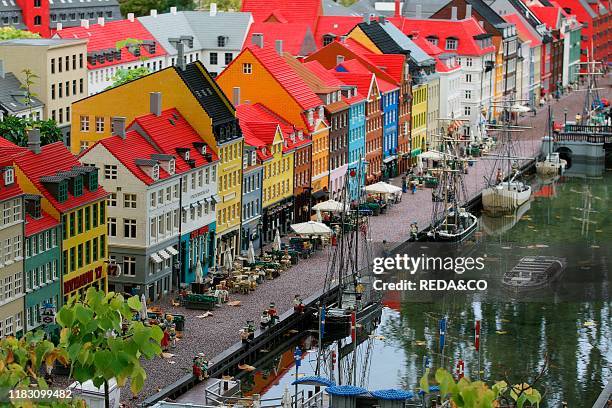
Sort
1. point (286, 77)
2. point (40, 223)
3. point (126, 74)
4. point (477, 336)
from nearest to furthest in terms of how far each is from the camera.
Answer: point (40, 223) → point (477, 336) → point (286, 77) → point (126, 74)

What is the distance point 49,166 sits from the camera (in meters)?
76.7

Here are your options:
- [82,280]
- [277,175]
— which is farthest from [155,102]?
[82,280]

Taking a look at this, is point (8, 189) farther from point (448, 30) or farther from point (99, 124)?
point (448, 30)

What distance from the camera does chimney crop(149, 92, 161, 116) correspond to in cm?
8979

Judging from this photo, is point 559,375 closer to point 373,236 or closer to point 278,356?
point 278,356

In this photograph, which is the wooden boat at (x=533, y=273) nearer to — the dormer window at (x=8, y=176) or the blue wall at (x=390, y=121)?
the dormer window at (x=8, y=176)

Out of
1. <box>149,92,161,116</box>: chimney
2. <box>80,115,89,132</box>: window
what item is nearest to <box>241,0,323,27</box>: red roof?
<box>80,115,89,132</box>: window

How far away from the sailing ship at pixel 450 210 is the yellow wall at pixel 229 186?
14.7 meters

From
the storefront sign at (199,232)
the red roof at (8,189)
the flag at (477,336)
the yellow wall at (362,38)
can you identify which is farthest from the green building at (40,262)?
the yellow wall at (362,38)

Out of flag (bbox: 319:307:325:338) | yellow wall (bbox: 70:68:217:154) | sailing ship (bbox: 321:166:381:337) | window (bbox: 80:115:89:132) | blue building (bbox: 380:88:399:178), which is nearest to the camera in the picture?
flag (bbox: 319:307:325:338)

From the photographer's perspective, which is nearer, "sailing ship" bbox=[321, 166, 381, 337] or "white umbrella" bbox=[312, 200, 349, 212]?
"sailing ship" bbox=[321, 166, 381, 337]

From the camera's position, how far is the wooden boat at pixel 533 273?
3521 inches

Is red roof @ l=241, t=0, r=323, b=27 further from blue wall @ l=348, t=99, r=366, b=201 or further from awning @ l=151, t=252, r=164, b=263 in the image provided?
awning @ l=151, t=252, r=164, b=263

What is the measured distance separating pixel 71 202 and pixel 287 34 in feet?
→ 252
